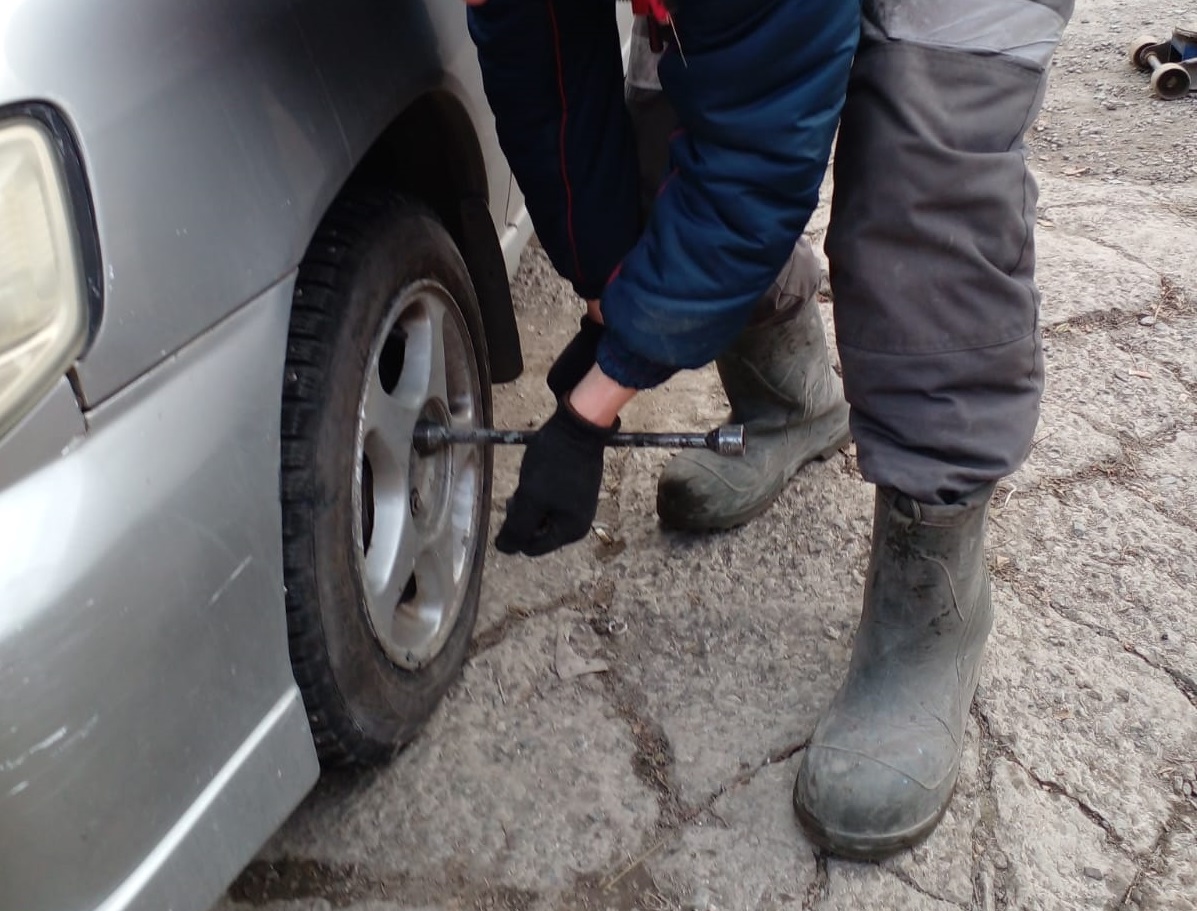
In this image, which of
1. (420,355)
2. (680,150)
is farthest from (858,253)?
(420,355)

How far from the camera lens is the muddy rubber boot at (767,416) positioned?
5.83ft

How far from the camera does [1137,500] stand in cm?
187

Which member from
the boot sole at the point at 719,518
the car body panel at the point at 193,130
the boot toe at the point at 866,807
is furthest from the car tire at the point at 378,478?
the boot toe at the point at 866,807

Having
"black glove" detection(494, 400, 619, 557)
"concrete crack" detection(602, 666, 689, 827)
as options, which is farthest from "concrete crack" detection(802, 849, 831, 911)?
"black glove" detection(494, 400, 619, 557)

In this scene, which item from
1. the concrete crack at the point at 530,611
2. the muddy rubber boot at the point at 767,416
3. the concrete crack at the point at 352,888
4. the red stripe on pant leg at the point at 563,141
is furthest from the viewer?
the muddy rubber boot at the point at 767,416

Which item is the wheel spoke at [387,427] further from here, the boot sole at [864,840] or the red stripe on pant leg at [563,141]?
the boot sole at [864,840]

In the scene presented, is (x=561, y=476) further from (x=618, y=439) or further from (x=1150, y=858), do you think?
(x=1150, y=858)

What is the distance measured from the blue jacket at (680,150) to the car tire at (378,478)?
0.60 feet

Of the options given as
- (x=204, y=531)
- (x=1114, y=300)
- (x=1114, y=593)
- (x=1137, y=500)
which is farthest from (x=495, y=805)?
(x=1114, y=300)

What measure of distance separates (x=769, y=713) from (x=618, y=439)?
465 mm

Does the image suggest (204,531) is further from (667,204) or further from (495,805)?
(495,805)

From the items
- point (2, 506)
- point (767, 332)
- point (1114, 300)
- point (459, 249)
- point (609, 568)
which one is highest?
point (2, 506)

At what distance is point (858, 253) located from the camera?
3.93 ft

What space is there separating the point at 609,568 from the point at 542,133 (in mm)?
748
